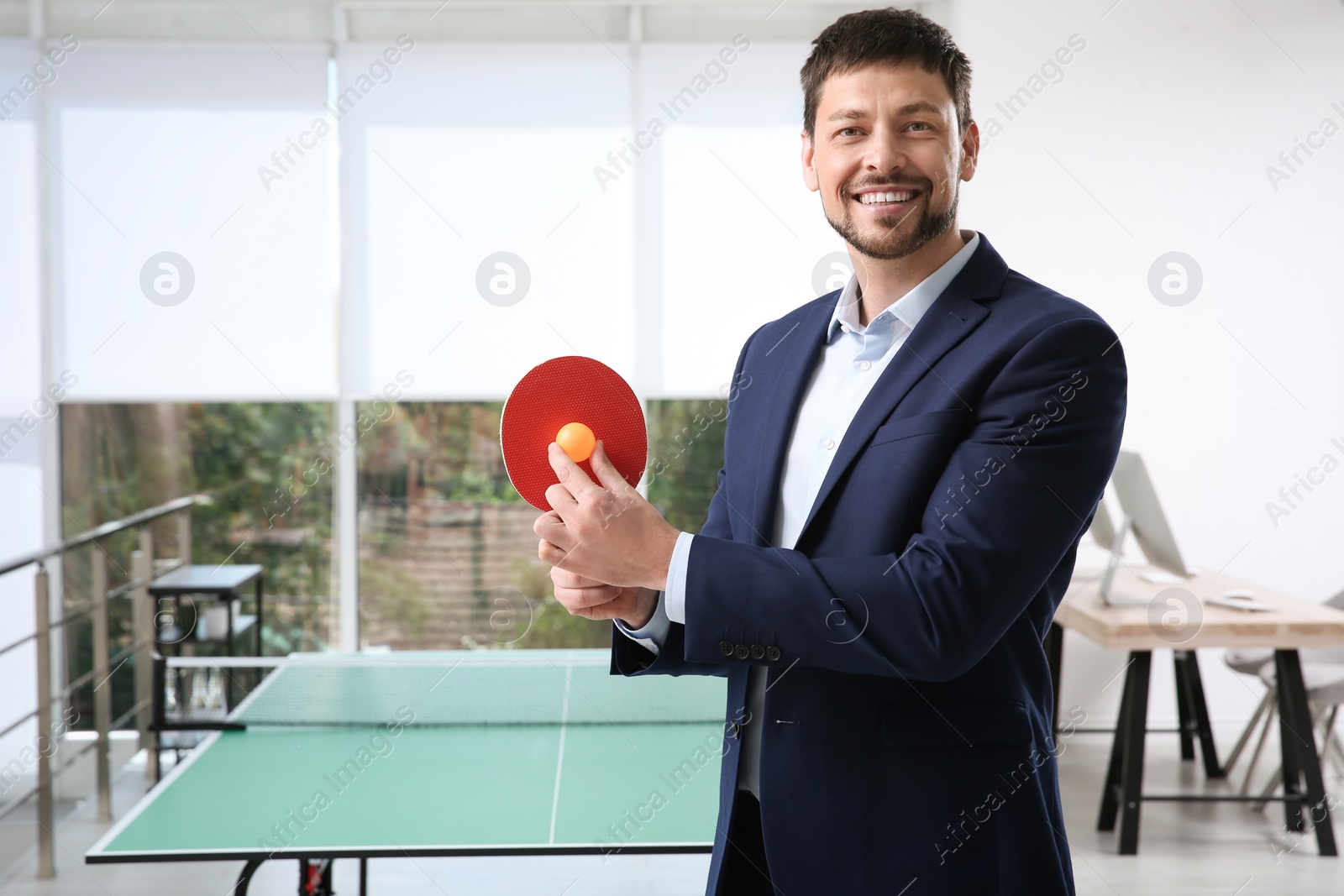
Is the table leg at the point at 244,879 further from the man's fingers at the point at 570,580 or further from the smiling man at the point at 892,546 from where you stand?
the man's fingers at the point at 570,580

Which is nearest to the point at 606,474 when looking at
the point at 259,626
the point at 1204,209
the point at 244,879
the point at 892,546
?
the point at 892,546

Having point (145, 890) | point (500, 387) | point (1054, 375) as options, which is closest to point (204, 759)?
point (145, 890)

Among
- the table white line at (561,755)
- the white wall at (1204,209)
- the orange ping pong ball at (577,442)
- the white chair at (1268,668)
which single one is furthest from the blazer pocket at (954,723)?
the white wall at (1204,209)

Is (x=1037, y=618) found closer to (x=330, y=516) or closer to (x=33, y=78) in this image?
(x=330, y=516)

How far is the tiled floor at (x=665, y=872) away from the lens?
358cm

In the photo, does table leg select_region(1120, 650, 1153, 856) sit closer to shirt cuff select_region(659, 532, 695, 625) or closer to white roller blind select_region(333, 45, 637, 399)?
white roller blind select_region(333, 45, 637, 399)

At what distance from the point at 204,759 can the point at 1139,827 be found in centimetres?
329

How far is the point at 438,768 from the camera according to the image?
2.62 m

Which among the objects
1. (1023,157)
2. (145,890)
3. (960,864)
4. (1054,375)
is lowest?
(145,890)

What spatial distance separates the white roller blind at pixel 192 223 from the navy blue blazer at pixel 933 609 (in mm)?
4221

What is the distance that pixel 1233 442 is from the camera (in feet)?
16.5

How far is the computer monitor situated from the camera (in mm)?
3996

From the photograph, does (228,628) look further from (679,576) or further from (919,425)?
(919,425)

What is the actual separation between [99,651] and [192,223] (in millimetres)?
2027
